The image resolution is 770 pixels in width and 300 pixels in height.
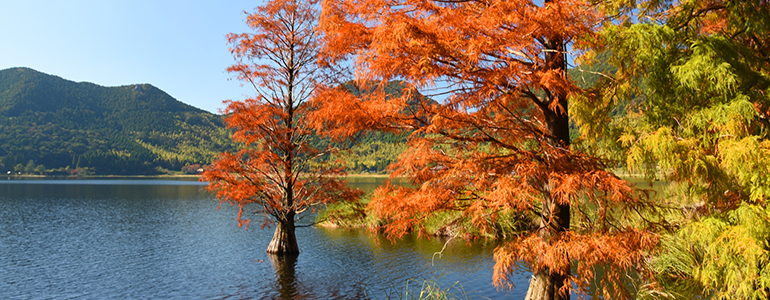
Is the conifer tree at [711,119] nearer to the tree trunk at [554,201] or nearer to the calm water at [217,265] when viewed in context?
the tree trunk at [554,201]

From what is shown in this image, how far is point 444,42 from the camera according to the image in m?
7.30

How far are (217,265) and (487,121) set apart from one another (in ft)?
46.3

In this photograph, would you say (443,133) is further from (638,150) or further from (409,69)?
(638,150)

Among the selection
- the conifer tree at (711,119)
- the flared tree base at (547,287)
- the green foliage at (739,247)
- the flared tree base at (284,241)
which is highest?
the conifer tree at (711,119)

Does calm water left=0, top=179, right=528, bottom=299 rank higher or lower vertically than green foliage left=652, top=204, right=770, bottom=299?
lower

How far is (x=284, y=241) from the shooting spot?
63.0ft

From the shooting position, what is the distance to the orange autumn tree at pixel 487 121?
23.3ft

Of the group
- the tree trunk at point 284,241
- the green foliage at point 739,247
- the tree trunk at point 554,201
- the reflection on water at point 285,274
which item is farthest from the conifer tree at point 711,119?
the tree trunk at point 284,241

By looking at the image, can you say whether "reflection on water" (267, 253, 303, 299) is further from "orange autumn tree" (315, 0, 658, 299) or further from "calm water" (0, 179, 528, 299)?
"orange autumn tree" (315, 0, 658, 299)

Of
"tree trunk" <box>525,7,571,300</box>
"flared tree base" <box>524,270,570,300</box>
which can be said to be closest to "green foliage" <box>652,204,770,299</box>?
"tree trunk" <box>525,7,571,300</box>

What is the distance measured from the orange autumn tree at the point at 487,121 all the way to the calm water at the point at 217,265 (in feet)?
9.26

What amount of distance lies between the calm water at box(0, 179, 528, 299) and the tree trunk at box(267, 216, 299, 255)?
454 mm

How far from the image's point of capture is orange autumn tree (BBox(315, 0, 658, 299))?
7094 millimetres

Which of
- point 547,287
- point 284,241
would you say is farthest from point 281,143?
point 547,287
